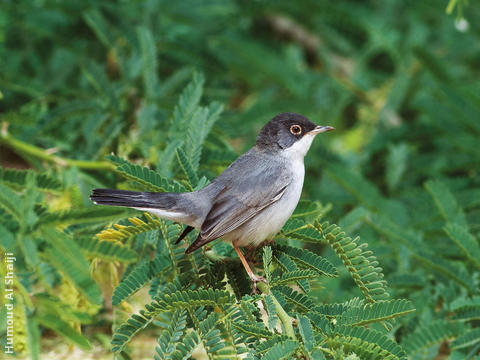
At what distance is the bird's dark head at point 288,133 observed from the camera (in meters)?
3.72

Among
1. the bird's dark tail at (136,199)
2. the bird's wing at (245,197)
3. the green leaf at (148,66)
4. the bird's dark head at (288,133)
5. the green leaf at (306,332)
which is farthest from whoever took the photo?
the green leaf at (148,66)

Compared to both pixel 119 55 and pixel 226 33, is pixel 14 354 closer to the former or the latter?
pixel 119 55

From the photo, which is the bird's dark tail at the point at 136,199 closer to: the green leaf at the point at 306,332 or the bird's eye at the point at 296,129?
the green leaf at the point at 306,332

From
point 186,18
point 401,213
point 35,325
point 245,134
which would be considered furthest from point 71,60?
point 35,325

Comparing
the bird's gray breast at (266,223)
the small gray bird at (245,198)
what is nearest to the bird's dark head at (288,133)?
the small gray bird at (245,198)

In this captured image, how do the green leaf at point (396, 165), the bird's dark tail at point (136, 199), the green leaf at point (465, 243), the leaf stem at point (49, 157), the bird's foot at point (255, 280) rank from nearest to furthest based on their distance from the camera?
1. the bird's foot at point (255, 280)
2. the bird's dark tail at point (136, 199)
3. the green leaf at point (465, 243)
4. the leaf stem at point (49, 157)
5. the green leaf at point (396, 165)

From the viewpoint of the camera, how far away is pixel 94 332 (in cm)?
344

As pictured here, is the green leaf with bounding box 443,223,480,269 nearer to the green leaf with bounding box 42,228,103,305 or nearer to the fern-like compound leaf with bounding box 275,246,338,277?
the fern-like compound leaf with bounding box 275,246,338,277

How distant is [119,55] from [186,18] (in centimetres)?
101

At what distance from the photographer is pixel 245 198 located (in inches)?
129

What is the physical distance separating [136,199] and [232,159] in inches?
34.5

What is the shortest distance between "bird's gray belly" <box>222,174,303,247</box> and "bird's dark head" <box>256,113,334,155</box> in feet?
1.91

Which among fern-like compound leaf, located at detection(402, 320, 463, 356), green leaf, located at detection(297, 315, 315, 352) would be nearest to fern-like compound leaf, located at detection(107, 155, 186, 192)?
green leaf, located at detection(297, 315, 315, 352)

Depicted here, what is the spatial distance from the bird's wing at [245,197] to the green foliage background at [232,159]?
16cm
